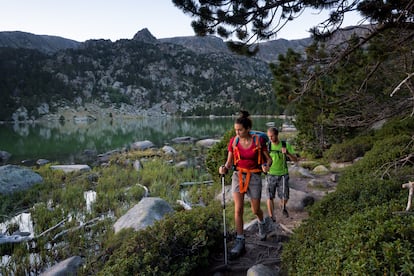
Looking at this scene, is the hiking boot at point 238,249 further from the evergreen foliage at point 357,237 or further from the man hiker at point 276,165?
the man hiker at point 276,165

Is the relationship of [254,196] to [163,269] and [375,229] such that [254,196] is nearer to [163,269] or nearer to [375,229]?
[163,269]

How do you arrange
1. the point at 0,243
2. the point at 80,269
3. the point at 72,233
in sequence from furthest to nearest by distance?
the point at 72,233 < the point at 0,243 < the point at 80,269

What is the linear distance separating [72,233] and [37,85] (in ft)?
386

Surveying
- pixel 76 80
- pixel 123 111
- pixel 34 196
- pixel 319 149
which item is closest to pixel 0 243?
pixel 34 196

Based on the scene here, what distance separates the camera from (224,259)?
13.7 ft

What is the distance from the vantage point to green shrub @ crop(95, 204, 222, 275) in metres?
3.29

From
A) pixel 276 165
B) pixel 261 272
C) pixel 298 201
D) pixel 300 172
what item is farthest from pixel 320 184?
pixel 261 272

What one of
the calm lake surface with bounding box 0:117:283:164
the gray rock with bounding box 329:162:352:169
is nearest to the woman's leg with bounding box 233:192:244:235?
the gray rock with bounding box 329:162:352:169

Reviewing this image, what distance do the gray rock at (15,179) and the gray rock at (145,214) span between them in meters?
6.92

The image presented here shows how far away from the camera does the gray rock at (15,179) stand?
10.9 m

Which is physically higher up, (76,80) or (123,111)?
(76,80)

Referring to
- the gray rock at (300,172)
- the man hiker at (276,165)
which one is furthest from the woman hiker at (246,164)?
the gray rock at (300,172)

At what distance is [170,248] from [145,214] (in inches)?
109

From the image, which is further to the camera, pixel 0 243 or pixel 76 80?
pixel 76 80
